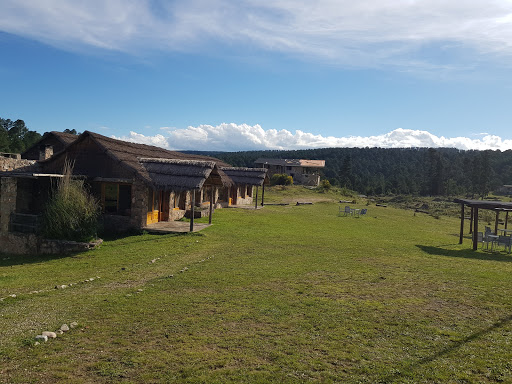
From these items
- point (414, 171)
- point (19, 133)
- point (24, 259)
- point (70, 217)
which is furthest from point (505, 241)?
point (414, 171)

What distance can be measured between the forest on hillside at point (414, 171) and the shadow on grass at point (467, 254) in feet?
177

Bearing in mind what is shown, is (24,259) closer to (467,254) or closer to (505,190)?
(467,254)

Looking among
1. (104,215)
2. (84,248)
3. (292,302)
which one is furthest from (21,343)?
(104,215)

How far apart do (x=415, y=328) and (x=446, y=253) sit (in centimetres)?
855

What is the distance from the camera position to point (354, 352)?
5266 mm

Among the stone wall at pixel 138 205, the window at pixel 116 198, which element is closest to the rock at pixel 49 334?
the stone wall at pixel 138 205

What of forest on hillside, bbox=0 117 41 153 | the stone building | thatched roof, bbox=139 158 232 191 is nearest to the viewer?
thatched roof, bbox=139 158 232 191

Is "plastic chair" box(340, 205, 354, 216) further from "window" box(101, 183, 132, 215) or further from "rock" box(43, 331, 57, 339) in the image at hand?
"rock" box(43, 331, 57, 339)

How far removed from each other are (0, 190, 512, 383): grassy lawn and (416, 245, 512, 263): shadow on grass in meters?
0.38

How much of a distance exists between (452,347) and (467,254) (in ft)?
30.9

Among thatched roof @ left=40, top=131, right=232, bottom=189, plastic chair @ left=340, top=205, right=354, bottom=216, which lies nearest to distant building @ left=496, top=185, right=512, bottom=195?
plastic chair @ left=340, top=205, right=354, bottom=216

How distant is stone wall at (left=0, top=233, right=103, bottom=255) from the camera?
1422 centimetres

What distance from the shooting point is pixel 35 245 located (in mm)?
14875

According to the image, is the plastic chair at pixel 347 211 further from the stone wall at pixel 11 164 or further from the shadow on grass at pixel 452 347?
the shadow on grass at pixel 452 347
